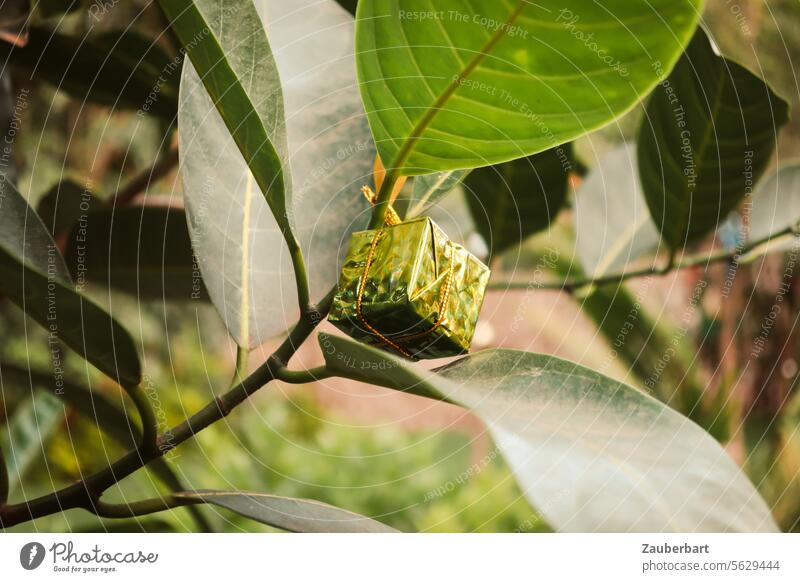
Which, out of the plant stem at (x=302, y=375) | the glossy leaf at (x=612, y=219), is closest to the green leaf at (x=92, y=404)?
the plant stem at (x=302, y=375)

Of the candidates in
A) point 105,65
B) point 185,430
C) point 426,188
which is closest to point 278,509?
point 185,430

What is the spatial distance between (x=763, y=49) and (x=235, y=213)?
1.39ft

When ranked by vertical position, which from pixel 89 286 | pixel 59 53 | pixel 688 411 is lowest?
pixel 688 411

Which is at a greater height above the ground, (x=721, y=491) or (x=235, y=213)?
(x=235, y=213)

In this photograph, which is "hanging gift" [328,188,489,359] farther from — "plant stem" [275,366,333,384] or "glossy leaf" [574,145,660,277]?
"glossy leaf" [574,145,660,277]

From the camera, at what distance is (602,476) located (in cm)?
23

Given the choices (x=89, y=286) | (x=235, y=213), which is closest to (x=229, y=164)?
(x=235, y=213)

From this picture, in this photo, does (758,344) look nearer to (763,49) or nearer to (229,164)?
(763,49)

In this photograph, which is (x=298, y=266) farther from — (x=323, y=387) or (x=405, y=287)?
(x=323, y=387)

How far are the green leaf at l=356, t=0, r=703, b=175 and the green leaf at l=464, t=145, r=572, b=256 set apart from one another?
0.42 ft

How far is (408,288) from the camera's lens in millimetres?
251

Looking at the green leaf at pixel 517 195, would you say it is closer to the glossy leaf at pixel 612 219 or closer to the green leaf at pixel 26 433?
the glossy leaf at pixel 612 219

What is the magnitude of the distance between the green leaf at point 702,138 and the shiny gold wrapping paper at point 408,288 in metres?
0.14
